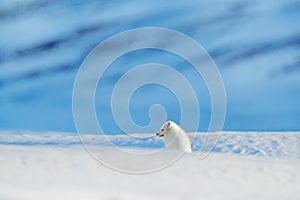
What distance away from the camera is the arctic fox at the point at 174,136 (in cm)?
944

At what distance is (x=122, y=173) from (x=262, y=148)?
10.8ft

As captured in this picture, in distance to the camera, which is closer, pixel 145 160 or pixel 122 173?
pixel 122 173

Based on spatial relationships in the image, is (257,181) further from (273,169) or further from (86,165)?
(86,165)

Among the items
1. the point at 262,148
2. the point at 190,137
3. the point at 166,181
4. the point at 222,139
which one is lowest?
the point at 166,181

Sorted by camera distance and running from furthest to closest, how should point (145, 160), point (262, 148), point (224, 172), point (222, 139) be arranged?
point (222, 139) < point (262, 148) < point (145, 160) < point (224, 172)

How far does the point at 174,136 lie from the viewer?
972 cm

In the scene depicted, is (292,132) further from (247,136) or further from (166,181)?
(166,181)

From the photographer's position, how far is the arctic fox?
944 cm

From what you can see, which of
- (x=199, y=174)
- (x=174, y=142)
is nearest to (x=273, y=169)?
(x=199, y=174)

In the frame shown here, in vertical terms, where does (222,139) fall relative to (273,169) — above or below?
above

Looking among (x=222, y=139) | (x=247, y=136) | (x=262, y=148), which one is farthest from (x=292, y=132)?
(x=262, y=148)

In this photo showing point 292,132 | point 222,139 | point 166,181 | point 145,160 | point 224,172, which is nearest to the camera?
point 166,181

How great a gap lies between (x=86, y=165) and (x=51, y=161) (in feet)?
1.52

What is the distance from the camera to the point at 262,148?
22.7 feet
